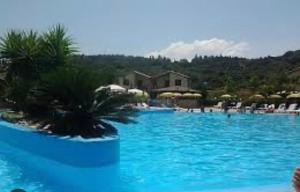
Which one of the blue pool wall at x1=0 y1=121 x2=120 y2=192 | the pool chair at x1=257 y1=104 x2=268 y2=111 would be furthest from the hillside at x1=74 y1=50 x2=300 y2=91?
the blue pool wall at x1=0 y1=121 x2=120 y2=192

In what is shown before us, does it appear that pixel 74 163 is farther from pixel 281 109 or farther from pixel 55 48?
pixel 281 109

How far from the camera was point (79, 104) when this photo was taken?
11609 mm

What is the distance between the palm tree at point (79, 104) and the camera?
37.9ft

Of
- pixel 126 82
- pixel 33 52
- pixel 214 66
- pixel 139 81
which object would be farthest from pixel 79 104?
A: pixel 214 66

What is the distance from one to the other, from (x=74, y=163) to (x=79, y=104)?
2.07 metres

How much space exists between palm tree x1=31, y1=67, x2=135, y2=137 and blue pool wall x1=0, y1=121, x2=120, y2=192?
2.05 feet

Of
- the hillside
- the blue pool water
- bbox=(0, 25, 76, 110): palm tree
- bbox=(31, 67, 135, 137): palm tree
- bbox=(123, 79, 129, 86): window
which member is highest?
the hillside

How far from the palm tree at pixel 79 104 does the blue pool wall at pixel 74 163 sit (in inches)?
24.6

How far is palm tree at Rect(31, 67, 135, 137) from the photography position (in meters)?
11.5


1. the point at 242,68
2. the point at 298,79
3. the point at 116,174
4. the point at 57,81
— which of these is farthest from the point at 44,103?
the point at 242,68

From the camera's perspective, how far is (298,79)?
57938 mm

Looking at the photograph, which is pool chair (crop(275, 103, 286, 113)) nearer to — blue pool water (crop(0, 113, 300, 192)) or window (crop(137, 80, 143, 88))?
blue pool water (crop(0, 113, 300, 192))

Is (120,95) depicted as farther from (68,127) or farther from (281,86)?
(281,86)

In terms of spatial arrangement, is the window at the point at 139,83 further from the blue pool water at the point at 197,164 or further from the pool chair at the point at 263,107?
the blue pool water at the point at 197,164
